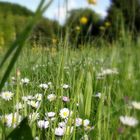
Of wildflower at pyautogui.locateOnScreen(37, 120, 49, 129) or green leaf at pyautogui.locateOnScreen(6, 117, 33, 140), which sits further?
wildflower at pyautogui.locateOnScreen(37, 120, 49, 129)

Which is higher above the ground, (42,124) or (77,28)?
(77,28)

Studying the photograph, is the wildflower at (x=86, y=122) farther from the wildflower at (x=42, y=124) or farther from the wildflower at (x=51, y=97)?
the wildflower at (x=51, y=97)

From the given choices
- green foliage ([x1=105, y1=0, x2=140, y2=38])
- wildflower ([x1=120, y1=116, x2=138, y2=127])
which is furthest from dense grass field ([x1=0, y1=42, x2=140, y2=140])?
green foliage ([x1=105, y1=0, x2=140, y2=38])

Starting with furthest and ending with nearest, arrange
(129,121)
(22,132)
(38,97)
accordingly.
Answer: (38,97) → (22,132) → (129,121)

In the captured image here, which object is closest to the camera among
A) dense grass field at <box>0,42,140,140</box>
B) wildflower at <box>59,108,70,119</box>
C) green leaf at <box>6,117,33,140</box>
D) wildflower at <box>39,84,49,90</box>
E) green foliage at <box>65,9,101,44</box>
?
dense grass field at <box>0,42,140,140</box>

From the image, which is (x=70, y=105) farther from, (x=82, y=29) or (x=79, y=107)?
(x=82, y=29)

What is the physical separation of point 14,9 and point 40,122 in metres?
30.4

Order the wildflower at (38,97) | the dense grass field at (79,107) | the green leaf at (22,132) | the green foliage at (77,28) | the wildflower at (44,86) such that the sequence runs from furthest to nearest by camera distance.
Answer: the wildflower at (44,86)
the wildflower at (38,97)
the green foliage at (77,28)
the green leaf at (22,132)
the dense grass field at (79,107)

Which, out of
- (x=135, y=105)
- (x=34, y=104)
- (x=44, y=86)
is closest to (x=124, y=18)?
(x=44, y=86)

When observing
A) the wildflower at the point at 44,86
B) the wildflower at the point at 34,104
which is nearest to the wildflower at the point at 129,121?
the wildflower at the point at 34,104

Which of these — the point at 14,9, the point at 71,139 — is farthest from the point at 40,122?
the point at 14,9

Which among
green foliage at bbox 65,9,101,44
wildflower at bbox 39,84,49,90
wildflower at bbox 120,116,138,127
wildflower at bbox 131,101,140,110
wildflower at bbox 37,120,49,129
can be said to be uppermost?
green foliage at bbox 65,9,101,44

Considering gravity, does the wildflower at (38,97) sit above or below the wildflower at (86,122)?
above

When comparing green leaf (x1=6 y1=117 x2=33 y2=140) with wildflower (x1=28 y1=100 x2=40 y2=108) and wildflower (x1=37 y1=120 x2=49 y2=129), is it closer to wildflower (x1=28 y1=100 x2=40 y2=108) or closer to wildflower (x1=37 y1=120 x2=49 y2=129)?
wildflower (x1=37 y1=120 x2=49 y2=129)
